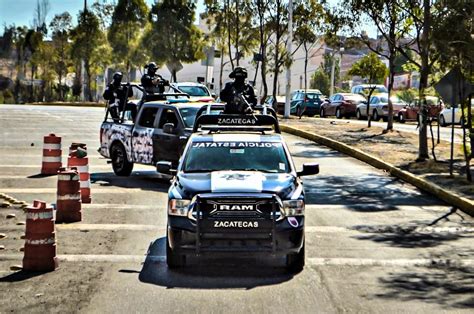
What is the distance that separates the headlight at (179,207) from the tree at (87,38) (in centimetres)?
6205

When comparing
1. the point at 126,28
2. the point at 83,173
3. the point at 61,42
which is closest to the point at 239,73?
the point at 83,173

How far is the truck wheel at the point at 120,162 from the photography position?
18.5 m

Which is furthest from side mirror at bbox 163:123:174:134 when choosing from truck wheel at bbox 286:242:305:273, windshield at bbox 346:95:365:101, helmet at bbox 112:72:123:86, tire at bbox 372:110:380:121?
windshield at bbox 346:95:365:101

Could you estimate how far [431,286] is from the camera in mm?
9148

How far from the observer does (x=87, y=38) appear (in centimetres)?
7000

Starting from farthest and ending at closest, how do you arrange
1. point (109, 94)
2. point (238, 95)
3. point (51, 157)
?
point (109, 94), point (51, 157), point (238, 95)

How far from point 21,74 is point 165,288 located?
79.3m

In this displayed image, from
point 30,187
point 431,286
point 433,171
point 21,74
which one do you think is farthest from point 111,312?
point 21,74

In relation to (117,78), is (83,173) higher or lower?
lower

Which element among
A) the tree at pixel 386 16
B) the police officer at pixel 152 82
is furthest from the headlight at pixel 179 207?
the tree at pixel 386 16

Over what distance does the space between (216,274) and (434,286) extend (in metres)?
2.44

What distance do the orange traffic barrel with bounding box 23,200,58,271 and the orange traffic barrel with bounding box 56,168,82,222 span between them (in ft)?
10.4

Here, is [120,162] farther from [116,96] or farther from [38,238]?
[38,238]

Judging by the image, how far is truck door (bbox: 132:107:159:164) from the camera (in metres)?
17.8
